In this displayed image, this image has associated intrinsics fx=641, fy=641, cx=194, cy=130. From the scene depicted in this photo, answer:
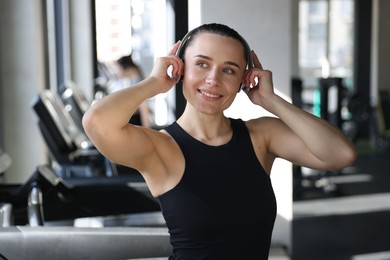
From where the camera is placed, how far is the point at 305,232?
4664 millimetres

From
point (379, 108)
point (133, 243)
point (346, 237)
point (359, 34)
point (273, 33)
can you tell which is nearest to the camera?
point (133, 243)

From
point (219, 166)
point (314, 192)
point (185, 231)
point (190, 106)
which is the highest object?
point (190, 106)

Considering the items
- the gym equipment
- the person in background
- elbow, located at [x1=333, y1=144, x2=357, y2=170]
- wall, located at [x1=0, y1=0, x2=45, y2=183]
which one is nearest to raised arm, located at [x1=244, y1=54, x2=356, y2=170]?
elbow, located at [x1=333, y1=144, x2=357, y2=170]

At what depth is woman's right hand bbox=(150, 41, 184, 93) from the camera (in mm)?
1438

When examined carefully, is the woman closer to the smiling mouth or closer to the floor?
the smiling mouth

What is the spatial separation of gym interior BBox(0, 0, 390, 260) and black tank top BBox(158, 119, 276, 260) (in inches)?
29.1

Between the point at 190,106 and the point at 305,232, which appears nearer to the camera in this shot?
the point at 190,106

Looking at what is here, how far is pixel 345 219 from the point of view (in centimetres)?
508

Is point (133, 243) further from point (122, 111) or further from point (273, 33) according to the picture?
point (273, 33)

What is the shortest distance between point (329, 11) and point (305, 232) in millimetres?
6930

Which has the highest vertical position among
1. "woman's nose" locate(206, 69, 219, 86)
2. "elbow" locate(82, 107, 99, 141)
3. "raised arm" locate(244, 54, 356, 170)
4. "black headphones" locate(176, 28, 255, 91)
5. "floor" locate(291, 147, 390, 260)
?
"black headphones" locate(176, 28, 255, 91)

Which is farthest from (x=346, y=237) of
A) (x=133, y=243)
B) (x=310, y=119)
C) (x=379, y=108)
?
(x=379, y=108)

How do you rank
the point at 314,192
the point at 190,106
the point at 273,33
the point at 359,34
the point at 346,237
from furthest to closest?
the point at 359,34
the point at 314,192
the point at 346,237
the point at 273,33
the point at 190,106

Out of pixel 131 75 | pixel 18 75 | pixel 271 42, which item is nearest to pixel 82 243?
pixel 271 42
